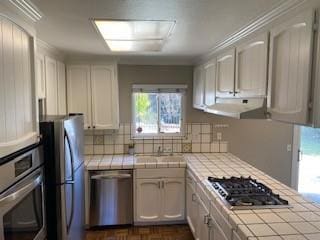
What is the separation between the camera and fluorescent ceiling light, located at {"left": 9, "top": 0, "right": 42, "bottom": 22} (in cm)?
148

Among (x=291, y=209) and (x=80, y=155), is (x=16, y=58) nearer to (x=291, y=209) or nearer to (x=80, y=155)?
(x=80, y=155)

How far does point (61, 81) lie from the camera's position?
11.3 feet

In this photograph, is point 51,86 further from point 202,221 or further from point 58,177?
point 202,221

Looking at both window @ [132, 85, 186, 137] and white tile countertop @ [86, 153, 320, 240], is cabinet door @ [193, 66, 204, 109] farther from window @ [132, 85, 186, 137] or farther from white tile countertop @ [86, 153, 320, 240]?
white tile countertop @ [86, 153, 320, 240]

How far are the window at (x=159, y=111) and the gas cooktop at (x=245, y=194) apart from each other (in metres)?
1.60

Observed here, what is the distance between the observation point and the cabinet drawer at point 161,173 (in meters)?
3.55

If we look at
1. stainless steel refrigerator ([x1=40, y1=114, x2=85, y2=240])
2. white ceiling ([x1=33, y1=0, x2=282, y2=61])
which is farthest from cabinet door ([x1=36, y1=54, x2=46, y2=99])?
stainless steel refrigerator ([x1=40, y1=114, x2=85, y2=240])

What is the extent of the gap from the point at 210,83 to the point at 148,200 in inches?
65.7

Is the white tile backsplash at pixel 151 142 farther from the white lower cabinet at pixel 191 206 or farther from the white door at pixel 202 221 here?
the white door at pixel 202 221

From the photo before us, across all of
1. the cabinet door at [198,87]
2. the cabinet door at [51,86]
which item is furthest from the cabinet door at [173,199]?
the cabinet door at [51,86]

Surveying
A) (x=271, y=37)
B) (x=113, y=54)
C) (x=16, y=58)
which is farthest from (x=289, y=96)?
(x=113, y=54)

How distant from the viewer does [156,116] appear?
4.22 m

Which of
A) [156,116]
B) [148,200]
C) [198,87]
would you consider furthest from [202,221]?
[156,116]

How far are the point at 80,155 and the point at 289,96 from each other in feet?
6.67
